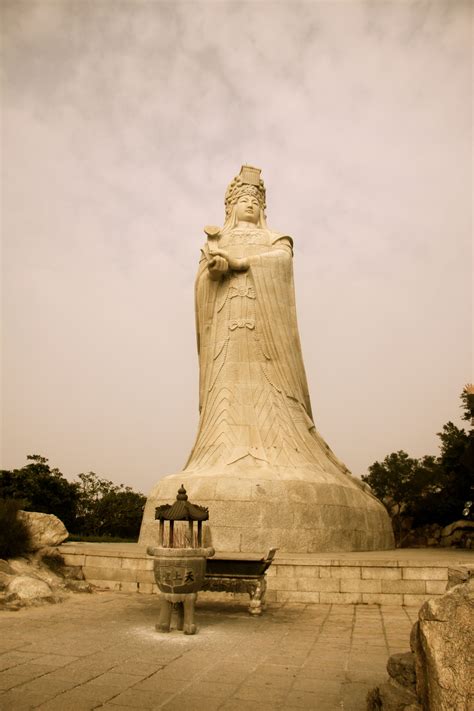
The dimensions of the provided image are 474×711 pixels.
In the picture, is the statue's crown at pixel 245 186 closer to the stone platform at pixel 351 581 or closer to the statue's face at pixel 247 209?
the statue's face at pixel 247 209

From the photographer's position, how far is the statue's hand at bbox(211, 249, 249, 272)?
11836mm

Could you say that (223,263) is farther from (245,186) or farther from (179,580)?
(179,580)

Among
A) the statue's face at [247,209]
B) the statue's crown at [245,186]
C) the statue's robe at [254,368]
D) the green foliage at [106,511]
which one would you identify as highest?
the statue's crown at [245,186]

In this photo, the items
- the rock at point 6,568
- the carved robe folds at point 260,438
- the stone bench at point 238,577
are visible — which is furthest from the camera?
the carved robe folds at point 260,438

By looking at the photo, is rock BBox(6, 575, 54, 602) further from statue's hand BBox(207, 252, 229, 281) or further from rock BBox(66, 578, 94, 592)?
statue's hand BBox(207, 252, 229, 281)

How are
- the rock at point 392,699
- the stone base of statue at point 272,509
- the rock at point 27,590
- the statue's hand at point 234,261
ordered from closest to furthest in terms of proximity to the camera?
the rock at point 392,699, the rock at point 27,590, the stone base of statue at point 272,509, the statue's hand at point 234,261

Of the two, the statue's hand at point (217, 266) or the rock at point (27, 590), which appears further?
the statue's hand at point (217, 266)

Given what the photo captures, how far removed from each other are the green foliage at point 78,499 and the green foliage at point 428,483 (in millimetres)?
9224

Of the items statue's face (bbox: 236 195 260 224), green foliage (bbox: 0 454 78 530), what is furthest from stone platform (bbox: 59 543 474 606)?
green foliage (bbox: 0 454 78 530)

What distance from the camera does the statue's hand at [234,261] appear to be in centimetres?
1184

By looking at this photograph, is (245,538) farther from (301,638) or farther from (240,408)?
(301,638)

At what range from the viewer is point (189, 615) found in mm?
5258

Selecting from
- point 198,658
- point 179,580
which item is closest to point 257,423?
point 179,580

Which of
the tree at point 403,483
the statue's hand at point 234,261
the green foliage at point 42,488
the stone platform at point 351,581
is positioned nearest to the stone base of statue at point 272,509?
the stone platform at point 351,581
